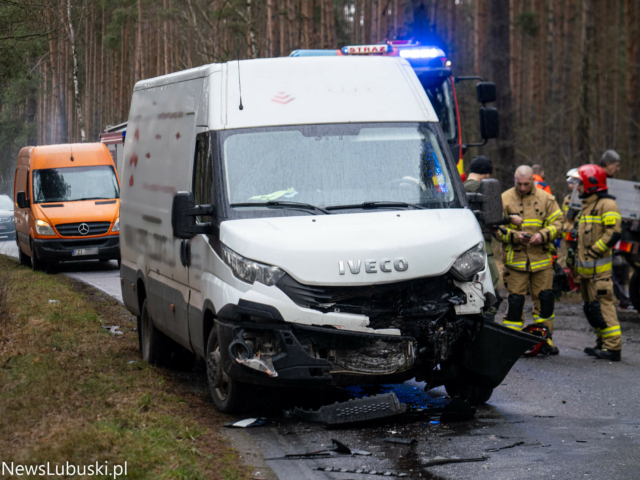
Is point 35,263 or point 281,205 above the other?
point 281,205

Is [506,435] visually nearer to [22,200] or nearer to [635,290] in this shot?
[635,290]

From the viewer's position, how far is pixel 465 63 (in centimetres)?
3662

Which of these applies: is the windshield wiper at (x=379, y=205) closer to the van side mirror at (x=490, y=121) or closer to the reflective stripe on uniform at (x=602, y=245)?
the reflective stripe on uniform at (x=602, y=245)

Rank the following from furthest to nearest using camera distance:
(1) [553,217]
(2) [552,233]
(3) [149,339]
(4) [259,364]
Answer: (1) [553,217], (2) [552,233], (3) [149,339], (4) [259,364]

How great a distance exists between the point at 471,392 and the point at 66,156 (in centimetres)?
1476

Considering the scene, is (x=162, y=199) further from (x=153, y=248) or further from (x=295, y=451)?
(x=295, y=451)

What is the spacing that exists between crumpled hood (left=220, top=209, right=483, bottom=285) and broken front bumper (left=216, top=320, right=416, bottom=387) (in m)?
0.38

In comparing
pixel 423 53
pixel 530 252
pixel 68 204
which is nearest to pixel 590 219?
pixel 530 252

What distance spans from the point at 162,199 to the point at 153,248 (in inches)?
25.4

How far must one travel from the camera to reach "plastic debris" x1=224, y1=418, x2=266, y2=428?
6.54m

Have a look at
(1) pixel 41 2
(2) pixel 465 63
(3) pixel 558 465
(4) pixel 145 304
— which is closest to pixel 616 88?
(2) pixel 465 63

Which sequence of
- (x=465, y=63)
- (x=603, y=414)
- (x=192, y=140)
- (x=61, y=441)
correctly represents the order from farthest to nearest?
(x=465, y=63) → (x=192, y=140) → (x=603, y=414) → (x=61, y=441)

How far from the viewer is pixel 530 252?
32.2ft

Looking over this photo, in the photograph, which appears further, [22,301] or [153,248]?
[22,301]
